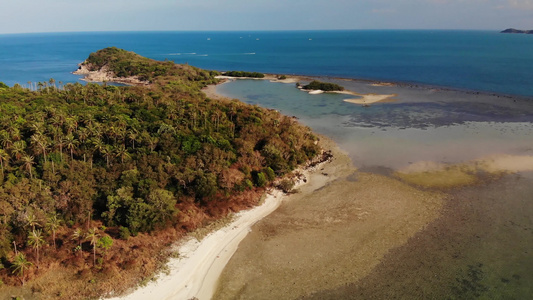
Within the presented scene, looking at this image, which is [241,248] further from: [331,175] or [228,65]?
[228,65]

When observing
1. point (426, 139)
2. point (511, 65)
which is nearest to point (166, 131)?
point (426, 139)

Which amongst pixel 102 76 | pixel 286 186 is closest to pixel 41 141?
pixel 286 186

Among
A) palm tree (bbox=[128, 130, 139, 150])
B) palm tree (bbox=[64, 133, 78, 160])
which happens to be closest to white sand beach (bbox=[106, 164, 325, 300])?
palm tree (bbox=[128, 130, 139, 150])

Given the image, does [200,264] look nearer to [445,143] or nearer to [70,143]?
[70,143]

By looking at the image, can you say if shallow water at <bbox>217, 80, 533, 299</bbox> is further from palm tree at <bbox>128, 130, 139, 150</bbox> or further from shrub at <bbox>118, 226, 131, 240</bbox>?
palm tree at <bbox>128, 130, 139, 150</bbox>

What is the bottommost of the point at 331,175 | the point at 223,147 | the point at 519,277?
the point at 519,277
